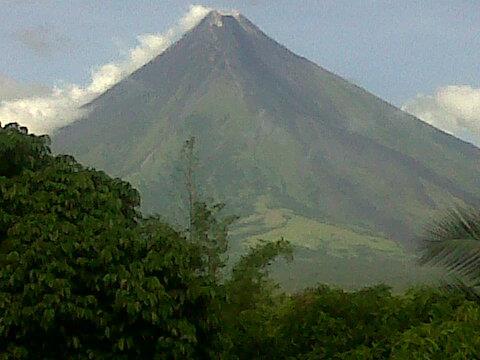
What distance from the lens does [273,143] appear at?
148 m

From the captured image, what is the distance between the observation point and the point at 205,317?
700 centimetres

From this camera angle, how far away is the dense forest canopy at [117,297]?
632 cm

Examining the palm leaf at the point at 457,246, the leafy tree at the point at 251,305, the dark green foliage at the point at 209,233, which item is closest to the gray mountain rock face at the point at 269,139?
the dark green foliage at the point at 209,233

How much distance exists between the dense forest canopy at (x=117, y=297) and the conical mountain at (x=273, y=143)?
336 feet

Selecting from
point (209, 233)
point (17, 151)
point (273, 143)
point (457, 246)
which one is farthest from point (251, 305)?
point (273, 143)

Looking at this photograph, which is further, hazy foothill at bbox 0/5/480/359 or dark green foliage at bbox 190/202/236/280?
dark green foliage at bbox 190/202/236/280

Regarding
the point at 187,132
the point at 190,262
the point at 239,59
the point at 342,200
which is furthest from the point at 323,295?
the point at 239,59

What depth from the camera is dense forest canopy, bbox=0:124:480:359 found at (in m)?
6.32

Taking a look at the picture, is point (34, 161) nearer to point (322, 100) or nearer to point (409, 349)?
point (409, 349)

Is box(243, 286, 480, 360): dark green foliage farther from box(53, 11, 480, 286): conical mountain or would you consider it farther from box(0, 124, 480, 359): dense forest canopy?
box(53, 11, 480, 286): conical mountain

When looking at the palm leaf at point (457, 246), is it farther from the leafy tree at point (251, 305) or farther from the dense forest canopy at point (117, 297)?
the leafy tree at point (251, 305)

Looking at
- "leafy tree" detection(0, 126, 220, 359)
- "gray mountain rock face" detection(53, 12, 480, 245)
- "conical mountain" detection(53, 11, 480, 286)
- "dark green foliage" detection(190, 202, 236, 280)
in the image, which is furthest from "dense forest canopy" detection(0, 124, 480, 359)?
"gray mountain rock face" detection(53, 12, 480, 245)

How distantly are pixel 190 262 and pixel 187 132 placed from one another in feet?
465

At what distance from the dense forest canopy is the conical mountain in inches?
4030
